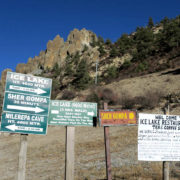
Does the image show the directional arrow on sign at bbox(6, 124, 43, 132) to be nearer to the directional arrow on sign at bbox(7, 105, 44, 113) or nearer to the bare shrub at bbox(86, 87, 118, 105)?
the directional arrow on sign at bbox(7, 105, 44, 113)

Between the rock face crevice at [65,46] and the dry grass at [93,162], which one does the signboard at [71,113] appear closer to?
the dry grass at [93,162]

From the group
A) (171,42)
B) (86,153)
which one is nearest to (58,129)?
(86,153)

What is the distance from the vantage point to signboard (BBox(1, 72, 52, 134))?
462 centimetres

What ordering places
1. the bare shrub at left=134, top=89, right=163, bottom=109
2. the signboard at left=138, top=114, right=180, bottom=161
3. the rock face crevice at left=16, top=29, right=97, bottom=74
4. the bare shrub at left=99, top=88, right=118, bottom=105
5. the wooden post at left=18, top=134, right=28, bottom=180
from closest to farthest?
the wooden post at left=18, top=134, right=28, bottom=180, the signboard at left=138, top=114, right=180, bottom=161, the bare shrub at left=134, top=89, right=163, bottom=109, the bare shrub at left=99, top=88, right=118, bottom=105, the rock face crevice at left=16, top=29, right=97, bottom=74

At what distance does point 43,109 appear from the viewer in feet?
16.4

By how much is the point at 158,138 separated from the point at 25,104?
10.7 ft

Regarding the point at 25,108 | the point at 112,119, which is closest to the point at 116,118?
the point at 112,119

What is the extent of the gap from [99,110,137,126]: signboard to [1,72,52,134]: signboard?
1421 mm

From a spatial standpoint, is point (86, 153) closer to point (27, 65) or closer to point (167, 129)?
point (167, 129)

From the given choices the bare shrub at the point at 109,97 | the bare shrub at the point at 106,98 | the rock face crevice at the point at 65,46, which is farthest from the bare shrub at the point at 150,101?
the rock face crevice at the point at 65,46

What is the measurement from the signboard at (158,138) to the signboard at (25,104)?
2367 mm

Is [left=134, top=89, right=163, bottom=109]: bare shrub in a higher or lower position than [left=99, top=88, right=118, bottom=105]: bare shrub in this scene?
lower

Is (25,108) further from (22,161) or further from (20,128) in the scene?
(22,161)

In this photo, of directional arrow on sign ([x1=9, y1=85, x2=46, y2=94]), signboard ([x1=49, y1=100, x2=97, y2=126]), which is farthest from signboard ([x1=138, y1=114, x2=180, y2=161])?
directional arrow on sign ([x1=9, y1=85, x2=46, y2=94])
